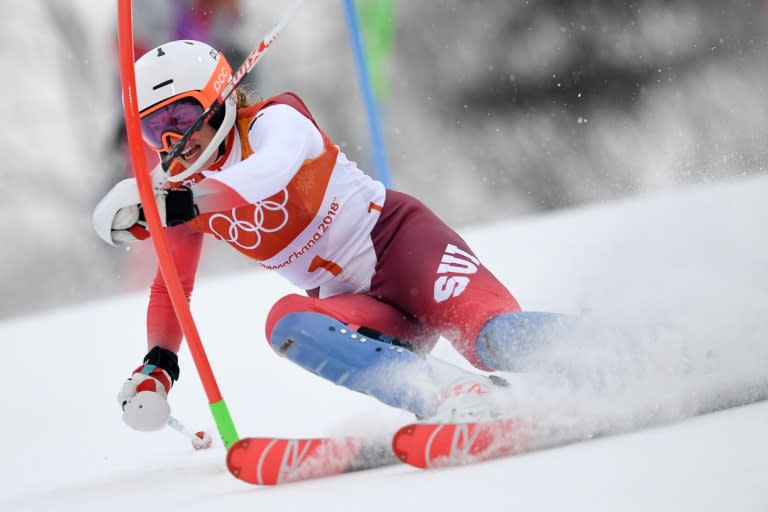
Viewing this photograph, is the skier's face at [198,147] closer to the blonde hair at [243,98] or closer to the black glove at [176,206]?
the blonde hair at [243,98]

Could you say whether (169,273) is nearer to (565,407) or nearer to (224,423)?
(224,423)

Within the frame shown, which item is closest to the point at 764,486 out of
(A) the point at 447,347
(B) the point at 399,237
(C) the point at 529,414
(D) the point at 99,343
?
(C) the point at 529,414

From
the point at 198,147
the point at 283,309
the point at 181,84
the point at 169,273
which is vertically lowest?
the point at 283,309

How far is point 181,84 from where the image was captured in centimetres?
208

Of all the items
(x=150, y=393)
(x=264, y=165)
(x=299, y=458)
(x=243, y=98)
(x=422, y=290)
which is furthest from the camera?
(x=243, y=98)

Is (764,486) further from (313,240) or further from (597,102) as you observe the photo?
(597,102)

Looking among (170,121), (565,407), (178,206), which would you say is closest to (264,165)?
(178,206)

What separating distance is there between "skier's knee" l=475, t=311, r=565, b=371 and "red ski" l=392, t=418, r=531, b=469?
301 millimetres

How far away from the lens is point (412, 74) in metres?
7.30

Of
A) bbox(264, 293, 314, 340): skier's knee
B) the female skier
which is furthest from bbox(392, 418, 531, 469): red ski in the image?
bbox(264, 293, 314, 340): skier's knee

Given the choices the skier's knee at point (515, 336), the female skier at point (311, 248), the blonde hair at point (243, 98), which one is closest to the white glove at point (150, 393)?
the female skier at point (311, 248)

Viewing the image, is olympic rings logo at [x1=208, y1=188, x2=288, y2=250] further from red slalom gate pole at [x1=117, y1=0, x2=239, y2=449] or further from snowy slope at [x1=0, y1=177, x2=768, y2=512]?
snowy slope at [x1=0, y1=177, x2=768, y2=512]

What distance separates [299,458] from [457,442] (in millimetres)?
297

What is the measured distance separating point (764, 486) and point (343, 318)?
3.62 feet
